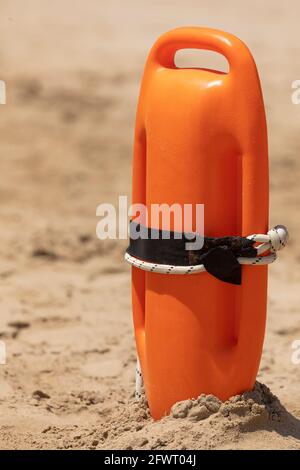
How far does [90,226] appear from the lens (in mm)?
6566

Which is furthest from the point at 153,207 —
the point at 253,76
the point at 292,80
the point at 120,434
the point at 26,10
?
the point at 26,10

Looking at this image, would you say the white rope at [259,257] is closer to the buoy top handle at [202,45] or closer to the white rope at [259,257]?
the white rope at [259,257]

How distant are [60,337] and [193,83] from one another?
2144 millimetres

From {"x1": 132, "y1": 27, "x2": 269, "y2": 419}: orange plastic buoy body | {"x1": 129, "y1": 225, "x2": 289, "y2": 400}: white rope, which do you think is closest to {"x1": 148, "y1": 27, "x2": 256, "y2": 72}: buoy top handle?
{"x1": 132, "y1": 27, "x2": 269, "y2": 419}: orange plastic buoy body

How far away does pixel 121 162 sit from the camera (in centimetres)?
755

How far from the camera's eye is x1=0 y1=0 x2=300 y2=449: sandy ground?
11.5 ft

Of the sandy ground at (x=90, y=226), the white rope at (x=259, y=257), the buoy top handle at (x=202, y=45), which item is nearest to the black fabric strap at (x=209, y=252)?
the white rope at (x=259, y=257)

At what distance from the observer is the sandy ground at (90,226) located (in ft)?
11.5

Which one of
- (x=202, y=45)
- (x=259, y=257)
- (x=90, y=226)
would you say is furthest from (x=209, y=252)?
(x=90, y=226)

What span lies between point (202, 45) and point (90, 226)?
11.0 feet

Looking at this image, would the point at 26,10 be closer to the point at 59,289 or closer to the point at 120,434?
the point at 59,289

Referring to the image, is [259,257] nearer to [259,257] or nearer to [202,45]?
[259,257]

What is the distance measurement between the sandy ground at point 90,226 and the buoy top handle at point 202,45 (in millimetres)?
1166

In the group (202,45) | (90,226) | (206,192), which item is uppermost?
(202,45)
